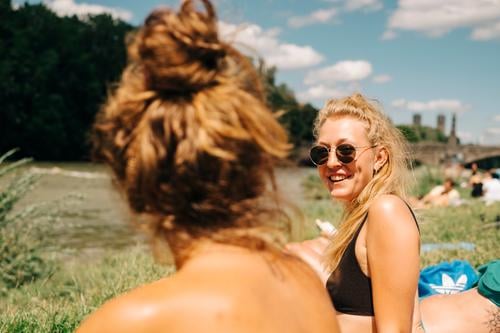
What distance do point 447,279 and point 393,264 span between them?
1867 mm

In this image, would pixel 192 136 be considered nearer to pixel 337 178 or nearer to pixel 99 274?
pixel 337 178

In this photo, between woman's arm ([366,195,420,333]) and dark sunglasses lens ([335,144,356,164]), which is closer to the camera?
woman's arm ([366,195,420,333])

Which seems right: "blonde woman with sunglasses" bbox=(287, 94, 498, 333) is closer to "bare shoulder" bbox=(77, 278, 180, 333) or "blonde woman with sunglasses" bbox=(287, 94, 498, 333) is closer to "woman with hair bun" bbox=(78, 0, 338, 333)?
"woman with hair bun" bbox=(78, 0, 338, 333)

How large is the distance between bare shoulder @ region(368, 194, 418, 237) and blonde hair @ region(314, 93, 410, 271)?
220mm

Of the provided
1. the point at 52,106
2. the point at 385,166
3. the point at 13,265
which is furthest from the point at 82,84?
the point at 385,166

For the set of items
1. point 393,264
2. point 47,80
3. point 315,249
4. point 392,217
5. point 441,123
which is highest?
point 47,80

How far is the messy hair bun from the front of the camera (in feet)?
4.05

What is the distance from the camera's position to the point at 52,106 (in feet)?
139

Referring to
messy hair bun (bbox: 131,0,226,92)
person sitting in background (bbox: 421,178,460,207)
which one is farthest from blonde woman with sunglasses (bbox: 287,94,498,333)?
person sitting in background (bbox: 421,178,460,207)

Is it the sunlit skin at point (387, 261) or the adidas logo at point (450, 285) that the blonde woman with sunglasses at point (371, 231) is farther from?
the adidas logo at point (450, 285)

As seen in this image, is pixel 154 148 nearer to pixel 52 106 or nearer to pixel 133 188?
pixel 133 188

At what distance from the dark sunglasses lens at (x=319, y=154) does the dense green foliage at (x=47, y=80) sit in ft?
117

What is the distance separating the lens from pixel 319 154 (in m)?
2.79

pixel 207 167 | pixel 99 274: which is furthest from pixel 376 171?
pixel 99 274
